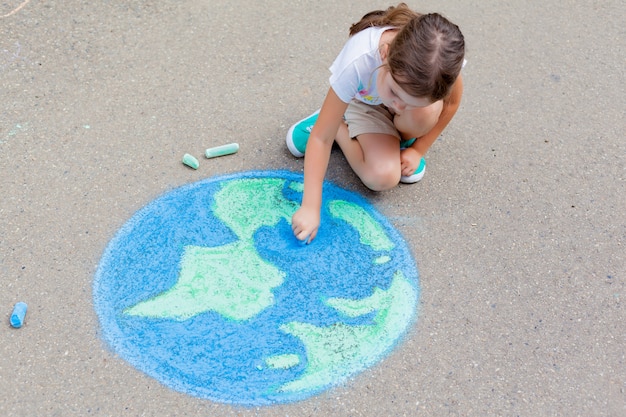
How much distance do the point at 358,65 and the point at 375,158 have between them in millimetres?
420

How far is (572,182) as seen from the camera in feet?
8.63

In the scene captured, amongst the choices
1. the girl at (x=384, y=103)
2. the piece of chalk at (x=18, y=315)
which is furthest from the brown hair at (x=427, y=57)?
the piece of chalk at (x=18, y=315)

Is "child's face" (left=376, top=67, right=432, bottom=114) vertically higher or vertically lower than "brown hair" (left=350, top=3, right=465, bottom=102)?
lower

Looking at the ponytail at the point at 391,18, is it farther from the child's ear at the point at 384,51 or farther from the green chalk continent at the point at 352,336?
the green chalk continent at the point at 352,336

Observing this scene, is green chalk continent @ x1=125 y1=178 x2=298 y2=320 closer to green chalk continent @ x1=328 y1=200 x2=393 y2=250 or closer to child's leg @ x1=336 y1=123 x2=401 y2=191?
green chalk continent @ x1=328 y1=200 x2=393 y2=250

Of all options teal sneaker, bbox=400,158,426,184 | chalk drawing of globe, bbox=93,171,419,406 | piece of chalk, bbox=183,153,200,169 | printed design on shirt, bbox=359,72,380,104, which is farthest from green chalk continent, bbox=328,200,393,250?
piece of chalk, bbox=183,153,200,169

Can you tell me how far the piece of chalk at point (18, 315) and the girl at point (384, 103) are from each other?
2.94 ft

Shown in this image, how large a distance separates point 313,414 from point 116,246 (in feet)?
2.92

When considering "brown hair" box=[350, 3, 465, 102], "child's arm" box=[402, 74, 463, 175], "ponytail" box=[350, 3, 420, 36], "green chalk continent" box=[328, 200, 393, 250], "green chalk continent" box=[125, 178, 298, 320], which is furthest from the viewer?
"child's arm" box=[402, 74, 463, 175]

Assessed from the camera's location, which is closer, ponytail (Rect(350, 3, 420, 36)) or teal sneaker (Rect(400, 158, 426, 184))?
ponytail (Rect(350, 3, 420, 36))

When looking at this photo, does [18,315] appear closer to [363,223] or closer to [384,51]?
[363,223]

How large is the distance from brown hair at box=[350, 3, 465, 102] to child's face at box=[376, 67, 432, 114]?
27 millimetres

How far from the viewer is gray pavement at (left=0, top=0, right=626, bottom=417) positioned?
191 centimetres

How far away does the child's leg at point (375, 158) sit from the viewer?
241 centimetres
